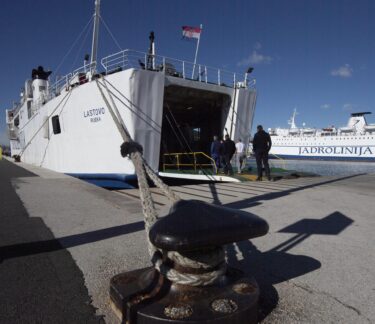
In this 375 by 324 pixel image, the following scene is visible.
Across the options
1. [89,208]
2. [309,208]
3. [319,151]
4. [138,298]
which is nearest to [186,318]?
[138,298]

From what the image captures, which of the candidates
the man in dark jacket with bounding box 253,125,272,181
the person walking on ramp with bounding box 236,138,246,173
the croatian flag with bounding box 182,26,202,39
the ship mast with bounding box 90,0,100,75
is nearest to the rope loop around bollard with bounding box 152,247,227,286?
the man in dark jacket with bounding box 253,125,272,181

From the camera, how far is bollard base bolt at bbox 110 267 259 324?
150cm

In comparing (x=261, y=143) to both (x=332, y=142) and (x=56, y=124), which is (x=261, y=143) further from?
(x=332, y=142)

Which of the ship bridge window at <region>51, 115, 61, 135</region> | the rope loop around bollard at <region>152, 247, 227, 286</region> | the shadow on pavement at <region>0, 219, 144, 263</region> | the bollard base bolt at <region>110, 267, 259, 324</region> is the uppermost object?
the ship bridge window at <region>51, 115, 61, 135</region>

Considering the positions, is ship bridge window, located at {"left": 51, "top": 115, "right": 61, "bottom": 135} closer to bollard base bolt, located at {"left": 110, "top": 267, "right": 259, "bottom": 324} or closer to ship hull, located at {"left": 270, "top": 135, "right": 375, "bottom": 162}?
bollard base bolt, located at {"left": 110, "top": 267, "right": 259, "bottom": 324}

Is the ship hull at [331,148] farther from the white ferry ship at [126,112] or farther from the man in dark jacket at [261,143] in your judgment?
the man in dark jacket at [261,143]

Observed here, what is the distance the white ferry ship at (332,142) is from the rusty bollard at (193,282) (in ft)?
178

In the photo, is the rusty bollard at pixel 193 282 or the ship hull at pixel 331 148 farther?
the ship hull at pixel 331 148

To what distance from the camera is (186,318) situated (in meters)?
1.47

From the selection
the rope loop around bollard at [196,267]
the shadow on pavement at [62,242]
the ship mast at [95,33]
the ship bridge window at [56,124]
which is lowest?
the shadow on pavement at [62,242]

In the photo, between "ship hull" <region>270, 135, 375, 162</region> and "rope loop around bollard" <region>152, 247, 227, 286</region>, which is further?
"ship hull" <region>270, 135, 375, 162</region>

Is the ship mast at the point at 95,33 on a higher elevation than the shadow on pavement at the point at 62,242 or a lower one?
higher

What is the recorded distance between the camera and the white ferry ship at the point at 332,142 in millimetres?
49281

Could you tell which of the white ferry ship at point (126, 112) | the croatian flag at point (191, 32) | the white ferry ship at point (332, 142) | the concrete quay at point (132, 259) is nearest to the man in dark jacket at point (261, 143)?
the white ferry ship at point (126, 112)
